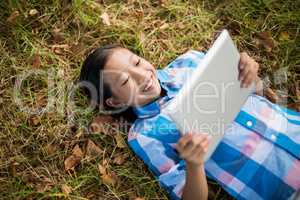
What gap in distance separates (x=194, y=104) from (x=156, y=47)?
→ 1.12m

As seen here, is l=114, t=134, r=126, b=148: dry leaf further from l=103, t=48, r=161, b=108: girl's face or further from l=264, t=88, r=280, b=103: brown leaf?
l=264, t=88, r=280, b=103: brown leaf

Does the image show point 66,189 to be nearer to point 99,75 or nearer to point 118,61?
point 99,75

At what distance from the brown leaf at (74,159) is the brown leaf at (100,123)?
0.15m

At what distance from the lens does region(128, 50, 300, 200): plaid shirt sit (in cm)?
229

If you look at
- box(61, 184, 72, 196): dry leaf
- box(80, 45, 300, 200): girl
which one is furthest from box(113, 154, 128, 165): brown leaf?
box(61, 184, 72, 196): dry leaf

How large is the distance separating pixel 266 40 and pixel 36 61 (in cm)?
147

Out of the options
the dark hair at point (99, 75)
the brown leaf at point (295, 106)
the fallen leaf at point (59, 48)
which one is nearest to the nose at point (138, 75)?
the dark hair at point (99, 75)

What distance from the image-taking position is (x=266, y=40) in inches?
120

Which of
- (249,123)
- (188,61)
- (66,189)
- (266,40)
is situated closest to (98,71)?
(188,61)

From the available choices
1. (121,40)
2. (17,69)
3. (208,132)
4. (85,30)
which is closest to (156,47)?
(121,40)

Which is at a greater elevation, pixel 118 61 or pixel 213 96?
pixel 213 96

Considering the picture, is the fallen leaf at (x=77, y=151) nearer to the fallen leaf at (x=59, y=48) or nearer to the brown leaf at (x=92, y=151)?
the brown leaf at (x=92, y=151)

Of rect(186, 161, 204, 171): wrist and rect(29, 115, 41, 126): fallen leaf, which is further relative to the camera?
rect(29, 115, 41, 126): fallen leaf

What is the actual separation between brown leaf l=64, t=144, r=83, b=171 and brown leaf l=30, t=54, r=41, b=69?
61cm
